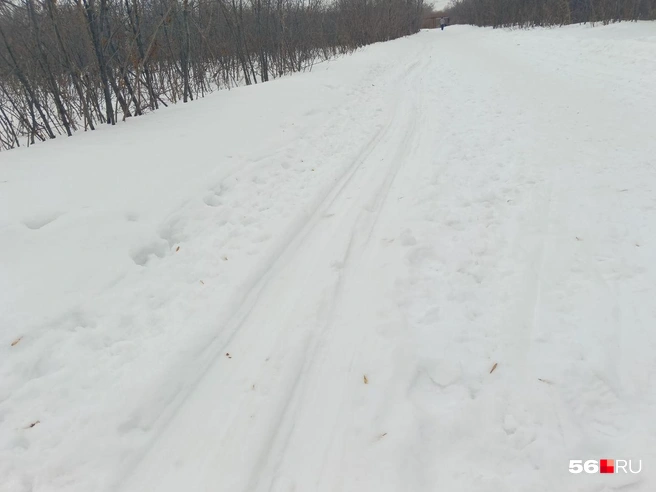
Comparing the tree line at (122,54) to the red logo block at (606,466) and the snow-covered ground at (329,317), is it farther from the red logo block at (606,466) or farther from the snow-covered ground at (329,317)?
the red logo block at (606,466)

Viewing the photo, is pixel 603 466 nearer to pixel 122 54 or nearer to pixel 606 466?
pixel 606 466

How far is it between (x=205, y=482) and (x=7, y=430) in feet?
3.75

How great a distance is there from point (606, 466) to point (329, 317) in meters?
1.69

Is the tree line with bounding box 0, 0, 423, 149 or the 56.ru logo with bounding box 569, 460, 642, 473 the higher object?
the tree line with bounding box 0, 0, 423, 149

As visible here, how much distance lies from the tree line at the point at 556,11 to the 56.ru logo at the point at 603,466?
23991mm

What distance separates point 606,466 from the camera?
67.4 inches

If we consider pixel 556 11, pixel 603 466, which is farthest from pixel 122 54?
pixel 556 11

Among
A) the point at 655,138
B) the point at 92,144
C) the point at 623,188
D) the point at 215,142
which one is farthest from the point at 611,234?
the point at 92,144

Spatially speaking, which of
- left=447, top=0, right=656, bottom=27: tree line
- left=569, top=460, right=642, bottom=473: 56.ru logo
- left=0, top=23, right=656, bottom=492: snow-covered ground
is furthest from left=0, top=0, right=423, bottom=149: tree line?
left=447, top=0, right=656, bottom=27: tree line

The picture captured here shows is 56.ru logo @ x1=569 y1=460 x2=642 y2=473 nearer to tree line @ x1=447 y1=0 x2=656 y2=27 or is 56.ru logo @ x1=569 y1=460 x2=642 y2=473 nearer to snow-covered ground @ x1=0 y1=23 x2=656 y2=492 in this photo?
snow-covered ground @ x1=0 y1=23 x2=656 y2=492

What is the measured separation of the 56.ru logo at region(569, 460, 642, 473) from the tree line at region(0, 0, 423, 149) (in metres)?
7.65

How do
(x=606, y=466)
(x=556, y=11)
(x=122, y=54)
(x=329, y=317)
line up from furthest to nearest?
1. (x=556, y=11)
2. (x=122, y=54)
3. (x=329, y=317)
4. (x=606, y=466)

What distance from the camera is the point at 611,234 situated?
3.18m

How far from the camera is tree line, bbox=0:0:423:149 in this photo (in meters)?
6.14
